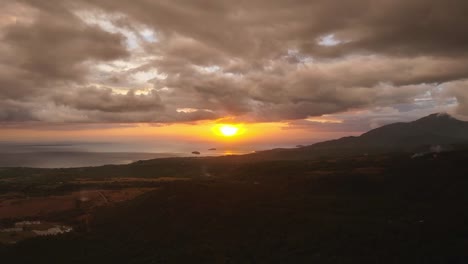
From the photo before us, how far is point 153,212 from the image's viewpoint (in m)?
66.7

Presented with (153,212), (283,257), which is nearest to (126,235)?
(153,212)

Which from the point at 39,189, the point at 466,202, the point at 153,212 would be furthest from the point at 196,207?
the point at 39,189

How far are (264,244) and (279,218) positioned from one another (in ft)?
37.1

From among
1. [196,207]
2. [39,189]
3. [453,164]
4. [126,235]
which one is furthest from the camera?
[39,189]

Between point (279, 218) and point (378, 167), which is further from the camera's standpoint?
point (378, 167)

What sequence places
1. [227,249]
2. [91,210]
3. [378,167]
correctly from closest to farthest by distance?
[227,249], [91,210], [378,167]

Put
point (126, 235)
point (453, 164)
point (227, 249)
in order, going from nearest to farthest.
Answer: point (227, 249) → point (126, 235) → point (453, 164)

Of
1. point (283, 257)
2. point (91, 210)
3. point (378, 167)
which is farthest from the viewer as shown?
point (378, 167)

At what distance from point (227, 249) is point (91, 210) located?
49.2 meters

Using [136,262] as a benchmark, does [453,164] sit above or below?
above

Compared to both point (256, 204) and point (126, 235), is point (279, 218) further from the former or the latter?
point (126, 235)

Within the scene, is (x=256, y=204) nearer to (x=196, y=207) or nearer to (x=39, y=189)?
(x=196, y=207)

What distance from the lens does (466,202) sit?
59.2 m

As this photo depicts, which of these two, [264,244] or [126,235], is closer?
[264,244]
